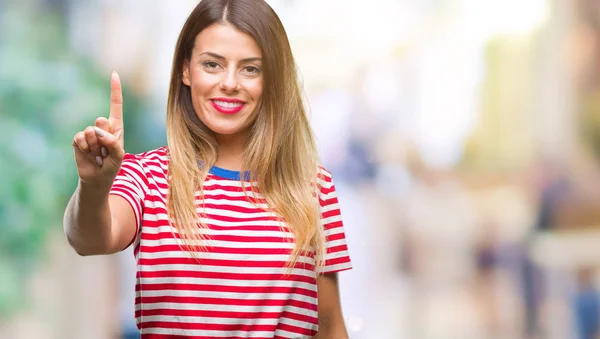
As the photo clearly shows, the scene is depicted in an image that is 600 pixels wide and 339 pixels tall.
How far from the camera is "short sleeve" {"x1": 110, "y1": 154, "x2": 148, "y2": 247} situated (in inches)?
56.3

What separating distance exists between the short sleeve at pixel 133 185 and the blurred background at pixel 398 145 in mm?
1486

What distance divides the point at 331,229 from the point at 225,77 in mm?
330

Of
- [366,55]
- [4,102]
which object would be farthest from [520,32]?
[4,102]

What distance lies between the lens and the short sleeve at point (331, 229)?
1.65 metres

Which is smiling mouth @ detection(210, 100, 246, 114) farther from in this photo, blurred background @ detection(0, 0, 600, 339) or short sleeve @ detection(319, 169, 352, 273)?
blurred background @ detection(0, 0, 600, 339)

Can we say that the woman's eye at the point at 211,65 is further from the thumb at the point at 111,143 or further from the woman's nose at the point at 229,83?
the thumb at the point at 111,143

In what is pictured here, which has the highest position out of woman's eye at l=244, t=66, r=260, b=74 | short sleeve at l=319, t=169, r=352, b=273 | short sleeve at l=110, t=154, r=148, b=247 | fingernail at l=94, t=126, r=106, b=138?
woman's eye at l=244, t=66, r=260, b=74

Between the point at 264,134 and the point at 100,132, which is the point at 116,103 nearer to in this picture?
the point at 100,132

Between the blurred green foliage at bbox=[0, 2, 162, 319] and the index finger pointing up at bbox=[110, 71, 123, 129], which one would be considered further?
the blurred green foliage at bbox=[0, 2, 162, 319]

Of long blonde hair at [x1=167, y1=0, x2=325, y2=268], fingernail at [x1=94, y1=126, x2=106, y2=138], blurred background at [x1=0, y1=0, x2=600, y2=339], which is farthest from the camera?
blurred background at [x1=0, y1=0, x2=600, y2=339]

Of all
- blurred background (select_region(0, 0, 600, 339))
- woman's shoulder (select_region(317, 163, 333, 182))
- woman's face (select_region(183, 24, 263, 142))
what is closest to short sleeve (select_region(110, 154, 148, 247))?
woman's face (select_region(183, 24, 263, 142))

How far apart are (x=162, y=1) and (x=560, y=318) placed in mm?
1624

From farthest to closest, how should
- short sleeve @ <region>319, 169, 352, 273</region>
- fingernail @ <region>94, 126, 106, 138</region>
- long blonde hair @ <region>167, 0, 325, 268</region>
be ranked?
short sleeve @ <region>319, 169, 352, 273</region> < long blonde hair @ <region>167, 0, 325, 268</region> < fingernail @ <region>94, 126, 106, 138</region>

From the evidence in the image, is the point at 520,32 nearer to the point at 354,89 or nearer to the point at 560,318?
the point at 354,89
